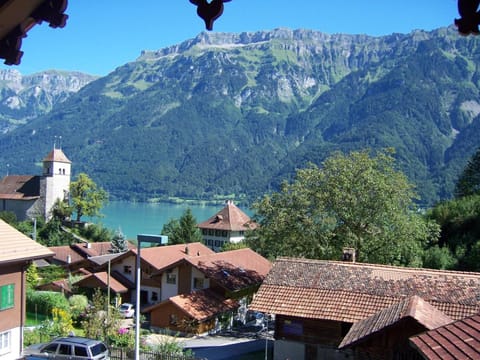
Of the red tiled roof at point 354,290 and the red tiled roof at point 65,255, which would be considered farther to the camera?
the red tiled roof at point 65,255

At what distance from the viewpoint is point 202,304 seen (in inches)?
1421

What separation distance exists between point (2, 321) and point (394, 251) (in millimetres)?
21726

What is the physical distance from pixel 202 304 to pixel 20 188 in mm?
55628

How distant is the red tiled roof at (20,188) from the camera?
80.1 meters

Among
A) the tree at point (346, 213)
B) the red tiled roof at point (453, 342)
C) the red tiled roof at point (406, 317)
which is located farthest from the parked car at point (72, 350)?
the tree at point (346, 213)

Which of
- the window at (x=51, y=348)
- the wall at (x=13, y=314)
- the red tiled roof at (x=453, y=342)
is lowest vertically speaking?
the window at (x=51, y=348)

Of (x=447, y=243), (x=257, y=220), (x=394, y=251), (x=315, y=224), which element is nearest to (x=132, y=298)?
(x=257, y=220)

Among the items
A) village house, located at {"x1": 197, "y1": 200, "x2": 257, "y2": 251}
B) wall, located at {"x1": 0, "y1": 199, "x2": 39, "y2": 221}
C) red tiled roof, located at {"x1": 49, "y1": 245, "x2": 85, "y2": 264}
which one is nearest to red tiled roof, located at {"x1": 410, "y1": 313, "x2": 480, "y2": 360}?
red tiled roof, located at {"x1": 49, "y1": 245, "x2": 85, "y2": 264}

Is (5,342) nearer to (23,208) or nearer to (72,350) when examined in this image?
(72,350)

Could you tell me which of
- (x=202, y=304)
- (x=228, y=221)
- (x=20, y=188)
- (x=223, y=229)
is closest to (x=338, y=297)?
(x=202, y=304)

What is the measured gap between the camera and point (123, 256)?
45.1m

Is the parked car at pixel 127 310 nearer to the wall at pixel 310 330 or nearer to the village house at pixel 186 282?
the village house at pixel 186 282

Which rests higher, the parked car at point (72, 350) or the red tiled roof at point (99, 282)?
the parked car at point (72, 350)

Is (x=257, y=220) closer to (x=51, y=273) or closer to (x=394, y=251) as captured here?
(x=394, y=251)
